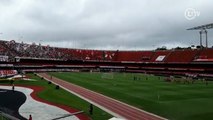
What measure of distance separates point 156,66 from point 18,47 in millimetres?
52736

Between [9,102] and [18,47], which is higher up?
[18,47]

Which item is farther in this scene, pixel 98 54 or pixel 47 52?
pixel 98 54

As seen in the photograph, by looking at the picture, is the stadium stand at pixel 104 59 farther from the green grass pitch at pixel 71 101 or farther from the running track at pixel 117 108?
the running track at pixel 117 108

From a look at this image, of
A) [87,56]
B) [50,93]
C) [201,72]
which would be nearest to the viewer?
[50,93]

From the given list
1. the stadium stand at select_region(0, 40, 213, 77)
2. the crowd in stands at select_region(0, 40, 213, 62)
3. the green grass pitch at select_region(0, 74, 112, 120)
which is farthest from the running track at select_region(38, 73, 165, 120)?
the crowd in stands at select_region(0, 40, 213, 62)

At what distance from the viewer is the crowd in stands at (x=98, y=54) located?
364ft

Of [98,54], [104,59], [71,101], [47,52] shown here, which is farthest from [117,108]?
[98,54]

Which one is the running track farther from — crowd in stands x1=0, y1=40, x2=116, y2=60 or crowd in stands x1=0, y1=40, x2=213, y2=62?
crowd in stands x1=0, y1=40, x2=116, y2=60

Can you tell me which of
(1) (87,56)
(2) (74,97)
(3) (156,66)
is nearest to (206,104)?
(2) (74,97)

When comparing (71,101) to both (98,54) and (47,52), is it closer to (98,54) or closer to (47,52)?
(47,52)

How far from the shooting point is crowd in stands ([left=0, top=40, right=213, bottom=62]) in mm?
111000

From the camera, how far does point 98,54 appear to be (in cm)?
14588

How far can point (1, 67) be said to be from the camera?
96250mm

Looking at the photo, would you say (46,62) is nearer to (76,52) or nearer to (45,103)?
(76,52)
